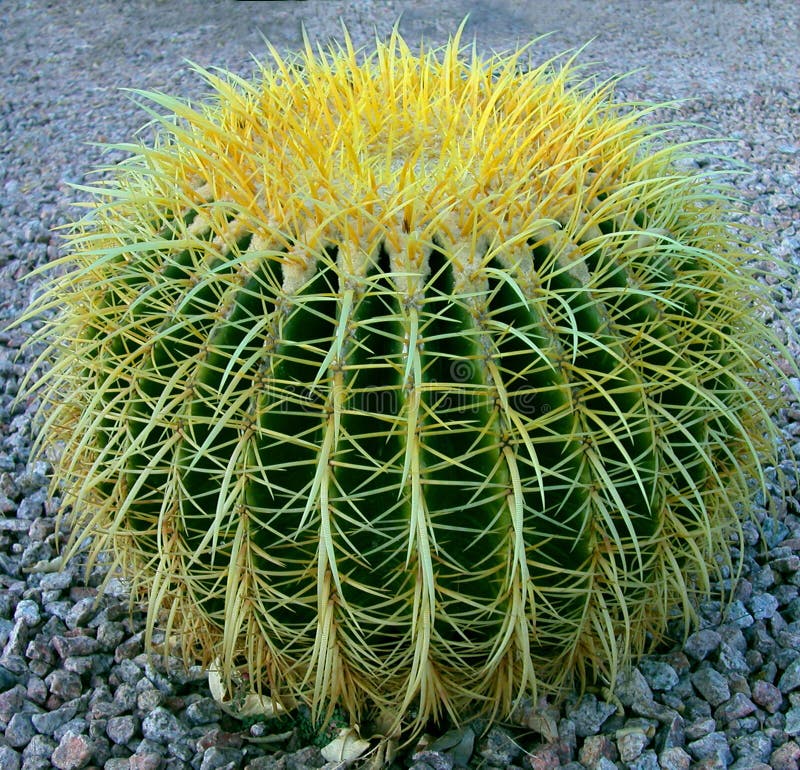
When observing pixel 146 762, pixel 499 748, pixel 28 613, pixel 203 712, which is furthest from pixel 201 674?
pixel 499 748

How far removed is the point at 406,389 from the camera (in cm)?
149

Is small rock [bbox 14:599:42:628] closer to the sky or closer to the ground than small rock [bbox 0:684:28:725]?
closer to the ground

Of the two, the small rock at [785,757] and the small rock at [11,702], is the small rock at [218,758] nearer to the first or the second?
the small rock at [11,702]

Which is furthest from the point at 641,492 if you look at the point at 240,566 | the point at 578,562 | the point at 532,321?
the point at 240,566

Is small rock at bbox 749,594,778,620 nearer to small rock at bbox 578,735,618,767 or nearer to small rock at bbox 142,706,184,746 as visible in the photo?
small rock at bbox 578,735,618,767

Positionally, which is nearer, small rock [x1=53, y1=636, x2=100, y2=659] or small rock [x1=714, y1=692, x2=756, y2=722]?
small rock [x1=714, y1=692, x2=756, y2=722]

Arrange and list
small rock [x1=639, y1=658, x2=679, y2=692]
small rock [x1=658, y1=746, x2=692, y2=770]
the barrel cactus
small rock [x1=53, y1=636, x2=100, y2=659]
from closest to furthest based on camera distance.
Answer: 1. the barrel cactus
2. small rock [x1=658, y1=746, x2=692, y2=770]
3. small rock [x1=639, y1=658, x2=679, y2=692]
4. small rock [x1=53, y1=636, x2=100, y2=659]

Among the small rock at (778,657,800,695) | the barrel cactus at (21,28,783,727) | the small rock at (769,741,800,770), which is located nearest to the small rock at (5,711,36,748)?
the barrel cactus at (21,28,783,727)

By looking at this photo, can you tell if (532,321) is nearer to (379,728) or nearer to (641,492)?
Answer: (641,492)

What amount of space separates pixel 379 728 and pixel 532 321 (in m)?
0.95

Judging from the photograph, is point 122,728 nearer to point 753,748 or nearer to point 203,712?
point 203,712

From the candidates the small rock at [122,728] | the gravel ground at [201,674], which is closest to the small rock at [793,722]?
the gravel ground at [201,674]

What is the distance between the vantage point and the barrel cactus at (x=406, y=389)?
1529 mm

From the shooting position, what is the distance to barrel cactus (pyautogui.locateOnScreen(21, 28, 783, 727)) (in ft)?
5.02
